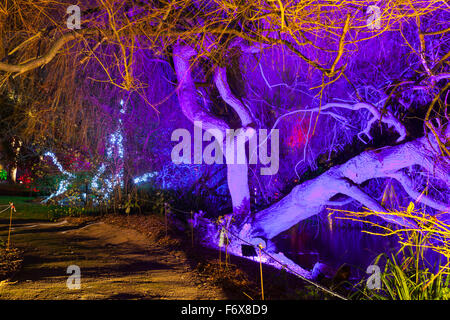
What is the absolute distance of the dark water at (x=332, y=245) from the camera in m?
9.59

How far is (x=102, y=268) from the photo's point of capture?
5.62m

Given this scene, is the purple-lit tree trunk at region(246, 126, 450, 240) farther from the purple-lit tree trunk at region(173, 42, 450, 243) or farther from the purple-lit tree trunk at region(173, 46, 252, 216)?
the purple-lit tree trunk at region(173, 46, 252, 216)

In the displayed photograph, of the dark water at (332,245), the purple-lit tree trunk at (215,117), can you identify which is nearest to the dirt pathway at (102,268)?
the purple-lit tree trunk at (215,117)

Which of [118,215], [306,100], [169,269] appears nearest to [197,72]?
[306,100]

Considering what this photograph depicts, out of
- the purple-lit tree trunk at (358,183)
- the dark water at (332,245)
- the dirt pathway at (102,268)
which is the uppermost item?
the purple-lit tree trunk at (358,183)

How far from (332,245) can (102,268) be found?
Answer: 7.87 m

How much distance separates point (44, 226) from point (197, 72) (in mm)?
6110

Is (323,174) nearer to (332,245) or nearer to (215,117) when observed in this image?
(215,117)

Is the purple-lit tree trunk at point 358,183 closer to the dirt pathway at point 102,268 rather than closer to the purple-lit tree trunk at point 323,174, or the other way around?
the purple-lit tree trunk at point 323,174

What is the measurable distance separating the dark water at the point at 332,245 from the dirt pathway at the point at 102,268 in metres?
4.48

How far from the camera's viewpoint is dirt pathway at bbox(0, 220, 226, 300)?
443cm

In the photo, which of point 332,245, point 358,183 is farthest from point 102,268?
point 332,245

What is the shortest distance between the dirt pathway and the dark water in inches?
176
